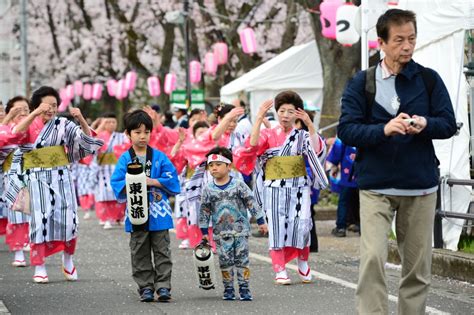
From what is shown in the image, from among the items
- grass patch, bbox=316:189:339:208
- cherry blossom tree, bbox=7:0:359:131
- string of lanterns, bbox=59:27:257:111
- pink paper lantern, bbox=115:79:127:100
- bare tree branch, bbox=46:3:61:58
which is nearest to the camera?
grass patch, bbox=316:189:339:208

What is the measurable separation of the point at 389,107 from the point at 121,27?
3271 cm

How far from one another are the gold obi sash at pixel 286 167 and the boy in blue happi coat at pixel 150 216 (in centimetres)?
147

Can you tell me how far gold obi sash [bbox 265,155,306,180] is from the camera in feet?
35.0

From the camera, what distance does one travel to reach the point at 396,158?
636 centimetres

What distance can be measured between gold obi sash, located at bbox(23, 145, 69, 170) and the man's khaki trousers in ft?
16.3

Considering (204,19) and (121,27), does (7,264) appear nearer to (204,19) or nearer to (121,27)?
(204,19)

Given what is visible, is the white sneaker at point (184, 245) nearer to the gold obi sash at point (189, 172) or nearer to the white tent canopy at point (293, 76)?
the gold obi sash at point (189, 172)

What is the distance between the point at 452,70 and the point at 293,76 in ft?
35.0

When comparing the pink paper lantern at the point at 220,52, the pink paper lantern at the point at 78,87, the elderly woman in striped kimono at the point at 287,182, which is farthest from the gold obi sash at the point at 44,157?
the pink paper lantern at the point at 78,87

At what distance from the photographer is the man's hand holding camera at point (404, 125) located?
6070mm

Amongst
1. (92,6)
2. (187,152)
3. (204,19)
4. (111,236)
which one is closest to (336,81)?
(111,236)

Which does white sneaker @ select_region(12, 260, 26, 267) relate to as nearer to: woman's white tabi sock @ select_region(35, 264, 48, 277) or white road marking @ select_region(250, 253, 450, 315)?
woman's white tabi sock @ select_region(35, 264, 48, 277)

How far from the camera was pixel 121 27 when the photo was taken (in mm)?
38562

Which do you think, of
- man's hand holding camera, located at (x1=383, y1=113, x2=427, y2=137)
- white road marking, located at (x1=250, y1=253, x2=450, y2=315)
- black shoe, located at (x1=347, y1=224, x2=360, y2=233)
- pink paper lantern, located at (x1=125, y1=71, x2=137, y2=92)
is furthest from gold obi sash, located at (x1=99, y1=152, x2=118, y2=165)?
pink paper lantern, located at (x1=125, y1=71, x2=137, y2=92)
